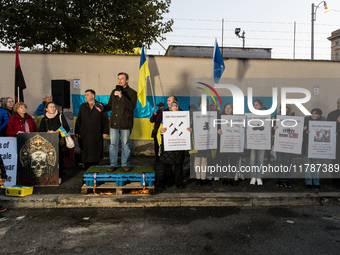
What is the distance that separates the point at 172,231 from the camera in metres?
4.21

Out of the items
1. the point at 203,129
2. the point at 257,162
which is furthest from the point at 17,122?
the point at 257,162

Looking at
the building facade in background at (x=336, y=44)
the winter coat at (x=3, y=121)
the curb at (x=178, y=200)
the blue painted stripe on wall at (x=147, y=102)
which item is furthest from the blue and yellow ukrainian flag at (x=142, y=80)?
the building facade in background at (x=336, y=44)

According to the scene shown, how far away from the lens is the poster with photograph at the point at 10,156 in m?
5.93

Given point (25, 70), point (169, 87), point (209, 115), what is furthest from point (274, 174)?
point (25, 70)

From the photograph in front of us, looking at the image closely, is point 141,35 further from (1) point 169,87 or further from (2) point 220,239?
(2) point 220,239

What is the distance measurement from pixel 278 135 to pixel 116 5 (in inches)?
511

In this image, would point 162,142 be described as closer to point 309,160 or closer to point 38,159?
point 38,159

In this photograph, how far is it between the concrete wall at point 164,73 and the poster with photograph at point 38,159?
170 inches

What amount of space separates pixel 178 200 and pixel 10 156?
365 centimetres

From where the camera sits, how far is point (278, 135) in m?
6.50

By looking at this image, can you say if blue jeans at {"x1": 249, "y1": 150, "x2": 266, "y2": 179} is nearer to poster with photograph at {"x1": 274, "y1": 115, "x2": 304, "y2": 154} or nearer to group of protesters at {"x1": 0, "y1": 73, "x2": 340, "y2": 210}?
group of protesters at {"x1": 0, "y1": 73, "x2": 340, "y2": 210}

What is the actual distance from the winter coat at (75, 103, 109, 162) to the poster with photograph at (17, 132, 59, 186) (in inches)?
24.4

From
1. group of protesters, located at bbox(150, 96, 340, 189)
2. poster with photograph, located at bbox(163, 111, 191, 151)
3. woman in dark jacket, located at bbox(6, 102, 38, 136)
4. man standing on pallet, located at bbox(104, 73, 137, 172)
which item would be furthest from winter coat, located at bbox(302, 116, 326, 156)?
woman in dark jacket, located at bbox(6, 102, 38, 136)

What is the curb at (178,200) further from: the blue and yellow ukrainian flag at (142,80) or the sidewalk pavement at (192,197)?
the blue and yellow ukrainian flag at (142,80)
